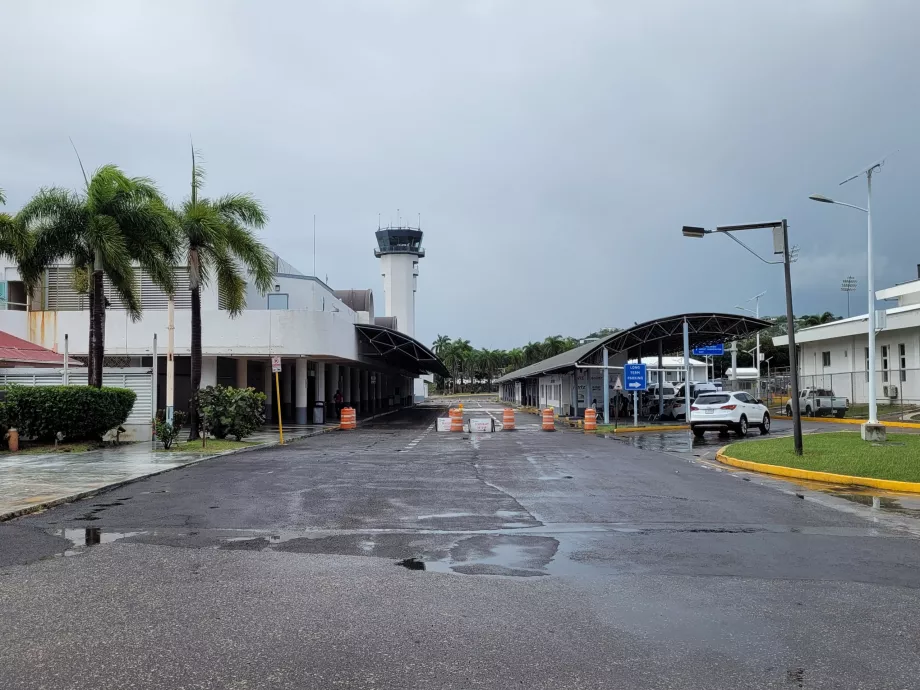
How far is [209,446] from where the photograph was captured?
75.4 feet

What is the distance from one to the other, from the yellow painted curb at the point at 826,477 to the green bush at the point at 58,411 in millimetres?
18222

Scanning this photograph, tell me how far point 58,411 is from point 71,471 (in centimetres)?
601

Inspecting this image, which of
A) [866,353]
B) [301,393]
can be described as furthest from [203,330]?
[866,353]

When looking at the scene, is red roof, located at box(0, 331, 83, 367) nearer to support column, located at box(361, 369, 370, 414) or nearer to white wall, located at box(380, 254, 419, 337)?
support column, located at box(361, 369, 370, 414)

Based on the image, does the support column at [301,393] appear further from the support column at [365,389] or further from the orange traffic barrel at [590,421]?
the support column at [365,389]

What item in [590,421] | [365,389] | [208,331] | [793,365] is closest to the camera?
[793,365]

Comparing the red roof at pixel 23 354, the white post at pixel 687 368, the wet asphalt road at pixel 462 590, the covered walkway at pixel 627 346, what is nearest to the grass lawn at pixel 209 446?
the red roof at pixel 23 354

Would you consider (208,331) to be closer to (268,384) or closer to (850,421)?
(268,384)

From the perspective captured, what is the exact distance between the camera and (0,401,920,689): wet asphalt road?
16.0 ft

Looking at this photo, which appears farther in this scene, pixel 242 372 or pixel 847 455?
pixel 242 372

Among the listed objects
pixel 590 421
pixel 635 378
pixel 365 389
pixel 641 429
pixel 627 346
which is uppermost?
pixel 627 346

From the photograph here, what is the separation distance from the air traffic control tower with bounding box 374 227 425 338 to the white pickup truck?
5621 centimetres

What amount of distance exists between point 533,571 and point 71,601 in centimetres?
424

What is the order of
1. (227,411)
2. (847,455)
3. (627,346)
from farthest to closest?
(627,346) < (227,411) < (847,455)
